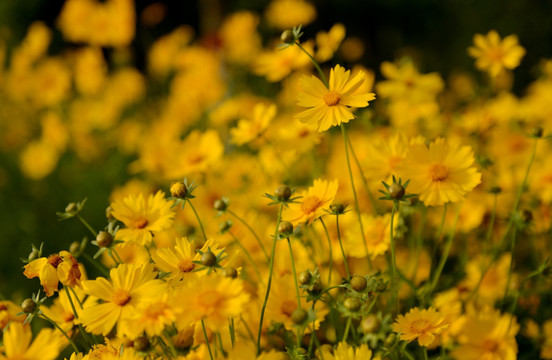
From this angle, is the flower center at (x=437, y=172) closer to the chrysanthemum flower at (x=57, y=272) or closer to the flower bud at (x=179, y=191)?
the flower bud at (x=179, y=191)

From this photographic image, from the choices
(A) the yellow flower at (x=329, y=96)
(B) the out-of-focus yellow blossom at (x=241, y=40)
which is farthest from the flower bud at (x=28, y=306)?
(B) the out-of-focus yellow blossom at (x=241, y=40)

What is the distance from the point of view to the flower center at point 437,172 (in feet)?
2.92

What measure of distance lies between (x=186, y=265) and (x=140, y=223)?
5.8 inches

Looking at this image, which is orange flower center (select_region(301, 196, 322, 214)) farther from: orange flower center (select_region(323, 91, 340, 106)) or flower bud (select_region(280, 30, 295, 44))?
flower bud (select_region(280, 30, 295, 44))

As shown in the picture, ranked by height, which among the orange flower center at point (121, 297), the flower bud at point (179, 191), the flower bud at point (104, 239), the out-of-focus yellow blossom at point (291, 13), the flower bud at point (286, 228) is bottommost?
the orange flower center at point (121, 297)

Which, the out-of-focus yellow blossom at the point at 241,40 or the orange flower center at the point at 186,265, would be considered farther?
the out-of-focus yellow blossom at the point at 241,40

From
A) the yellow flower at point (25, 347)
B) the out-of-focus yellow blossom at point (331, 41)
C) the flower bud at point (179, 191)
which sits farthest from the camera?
the out-of-focus yellow blossom at point (331, 41)

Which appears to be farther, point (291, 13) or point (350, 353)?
point (291, 13)

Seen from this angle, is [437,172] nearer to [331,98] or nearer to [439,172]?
[439,172]

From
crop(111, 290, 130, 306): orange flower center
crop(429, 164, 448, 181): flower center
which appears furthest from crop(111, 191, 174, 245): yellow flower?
crop(429, 164, 448, 181): flower center

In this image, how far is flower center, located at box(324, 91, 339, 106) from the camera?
0.89m

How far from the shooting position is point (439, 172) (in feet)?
2.92

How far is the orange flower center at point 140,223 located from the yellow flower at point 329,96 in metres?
0.30

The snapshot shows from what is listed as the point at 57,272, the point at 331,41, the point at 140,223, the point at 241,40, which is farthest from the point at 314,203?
the point at 241,40
